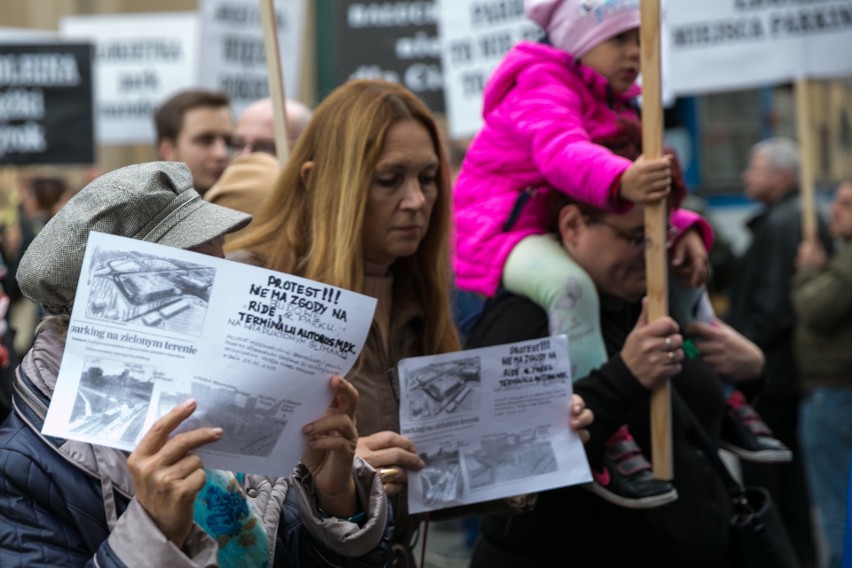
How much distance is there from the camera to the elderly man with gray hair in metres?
7.47

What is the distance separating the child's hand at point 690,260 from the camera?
3.85 meters

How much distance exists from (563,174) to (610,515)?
2.95ft

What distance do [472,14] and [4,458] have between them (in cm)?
518

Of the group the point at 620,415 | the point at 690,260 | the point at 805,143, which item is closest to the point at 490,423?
the point at 620,415

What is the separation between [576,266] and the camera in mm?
3600

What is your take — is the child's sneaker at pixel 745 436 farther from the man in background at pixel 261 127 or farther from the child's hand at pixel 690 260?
the man in background at pixel 261 127

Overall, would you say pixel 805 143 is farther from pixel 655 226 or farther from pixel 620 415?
pixel 620 415

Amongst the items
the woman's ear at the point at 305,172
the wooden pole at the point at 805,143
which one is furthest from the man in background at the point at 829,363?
the woman's ear at the point at 305,172

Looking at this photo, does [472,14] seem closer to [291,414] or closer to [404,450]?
[404,450]

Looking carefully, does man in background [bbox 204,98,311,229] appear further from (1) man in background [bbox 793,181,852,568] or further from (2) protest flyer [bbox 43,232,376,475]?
(1) man in background [bbox 793,181,852,568]

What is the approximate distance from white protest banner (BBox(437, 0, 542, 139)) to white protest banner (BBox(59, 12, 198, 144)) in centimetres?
284

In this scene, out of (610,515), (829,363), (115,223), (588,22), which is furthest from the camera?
(829,363)

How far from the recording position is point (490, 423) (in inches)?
122

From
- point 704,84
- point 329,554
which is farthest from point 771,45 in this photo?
point 329,554
